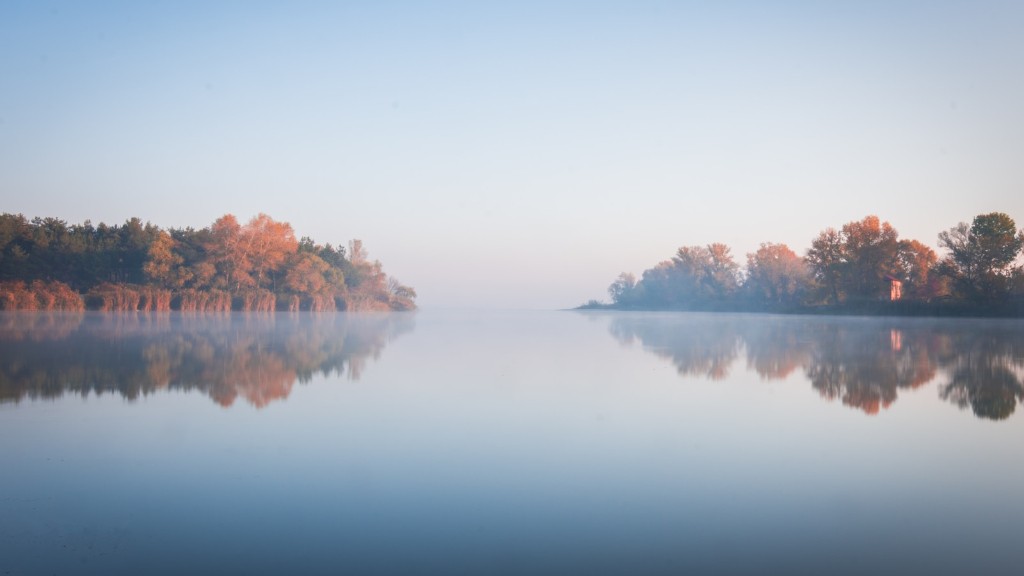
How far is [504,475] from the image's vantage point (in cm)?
477

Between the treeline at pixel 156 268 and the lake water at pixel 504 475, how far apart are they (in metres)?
42.5

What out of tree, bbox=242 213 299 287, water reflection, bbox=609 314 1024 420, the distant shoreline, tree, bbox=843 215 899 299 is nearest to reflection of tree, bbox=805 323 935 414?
water reflection, bbox=609 314 1024 420

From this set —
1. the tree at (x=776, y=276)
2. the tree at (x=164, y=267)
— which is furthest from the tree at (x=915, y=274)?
the tree at (x=164, y=267)

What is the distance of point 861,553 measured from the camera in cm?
338

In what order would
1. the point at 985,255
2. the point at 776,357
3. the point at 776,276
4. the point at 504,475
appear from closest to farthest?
1. the point at 504,475
2. the point at 776,357
3. the point at 985,255
4. the point at 776,276

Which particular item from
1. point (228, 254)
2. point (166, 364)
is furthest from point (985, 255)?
point (228, 254)

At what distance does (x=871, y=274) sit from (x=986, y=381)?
175 ft

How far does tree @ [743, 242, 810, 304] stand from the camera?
76.9 metres

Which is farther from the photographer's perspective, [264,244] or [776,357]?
[264,244]

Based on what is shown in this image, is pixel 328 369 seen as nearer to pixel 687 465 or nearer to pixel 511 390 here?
pixel 511 390

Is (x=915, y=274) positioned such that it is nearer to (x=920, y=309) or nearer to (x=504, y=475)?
(x=920, y=309)

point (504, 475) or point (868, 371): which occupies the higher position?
point (868, 371)

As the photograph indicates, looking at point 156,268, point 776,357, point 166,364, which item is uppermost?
point 156,268

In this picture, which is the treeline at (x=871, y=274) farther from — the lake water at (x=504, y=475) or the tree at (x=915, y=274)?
the lake water at (x=504, y=475)
